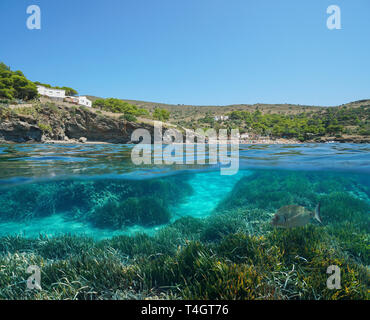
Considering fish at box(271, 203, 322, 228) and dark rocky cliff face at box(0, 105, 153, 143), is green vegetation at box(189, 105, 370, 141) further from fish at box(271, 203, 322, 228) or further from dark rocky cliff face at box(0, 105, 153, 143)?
fish at box(271, 203, 322, 228)

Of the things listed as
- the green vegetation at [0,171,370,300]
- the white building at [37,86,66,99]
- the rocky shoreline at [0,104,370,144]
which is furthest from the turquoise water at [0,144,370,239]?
the white building at [37,86,66,99]

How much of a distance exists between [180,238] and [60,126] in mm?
31501

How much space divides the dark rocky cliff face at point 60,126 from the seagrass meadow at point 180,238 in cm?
1632

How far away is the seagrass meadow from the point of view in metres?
3.41

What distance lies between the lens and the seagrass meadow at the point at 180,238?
3.41 metres

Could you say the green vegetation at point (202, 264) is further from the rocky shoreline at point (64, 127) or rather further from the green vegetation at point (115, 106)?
the green vegetation at point (115, 106)

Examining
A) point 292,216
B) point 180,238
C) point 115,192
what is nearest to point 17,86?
point 115,192

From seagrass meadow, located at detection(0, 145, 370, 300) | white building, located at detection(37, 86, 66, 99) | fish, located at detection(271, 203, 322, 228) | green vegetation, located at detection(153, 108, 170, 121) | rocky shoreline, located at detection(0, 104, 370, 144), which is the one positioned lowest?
seagrass meadow, located at detection(0, 145, 370, 300)

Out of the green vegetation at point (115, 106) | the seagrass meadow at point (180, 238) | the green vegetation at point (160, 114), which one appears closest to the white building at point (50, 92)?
the green vegetation at point (115, 106)

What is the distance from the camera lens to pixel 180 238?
223 inches

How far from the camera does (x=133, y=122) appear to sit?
3275cm

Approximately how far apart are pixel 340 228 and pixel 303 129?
44.9 m

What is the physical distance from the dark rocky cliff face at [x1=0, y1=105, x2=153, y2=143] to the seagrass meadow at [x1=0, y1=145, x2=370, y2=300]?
16318mm
